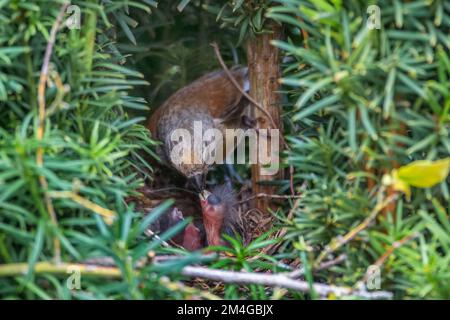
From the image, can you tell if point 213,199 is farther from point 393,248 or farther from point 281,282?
point 393,248

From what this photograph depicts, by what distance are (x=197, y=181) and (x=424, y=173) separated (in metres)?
1.62

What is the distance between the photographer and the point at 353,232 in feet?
5.12

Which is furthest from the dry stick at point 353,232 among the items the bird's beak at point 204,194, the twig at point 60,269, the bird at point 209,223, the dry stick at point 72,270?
the bird's beak at point 204,194

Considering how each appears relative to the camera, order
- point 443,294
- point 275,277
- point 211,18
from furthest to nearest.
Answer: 1. point 211,18
2. point 275,277
3. point 443,294

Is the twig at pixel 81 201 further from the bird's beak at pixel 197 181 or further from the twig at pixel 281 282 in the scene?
the bird's beak at pixel 197 181

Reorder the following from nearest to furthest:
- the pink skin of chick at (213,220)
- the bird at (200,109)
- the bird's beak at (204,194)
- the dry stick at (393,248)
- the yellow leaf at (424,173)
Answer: the yellow leaf at (424,173) → the dry stick at (393,248) → the pink skin of chick at (213,220) → the bird's beak at (204,194) → the bird at (200,109)

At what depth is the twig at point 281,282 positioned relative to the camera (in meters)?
1.55

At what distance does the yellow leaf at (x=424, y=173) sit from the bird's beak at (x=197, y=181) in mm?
1538

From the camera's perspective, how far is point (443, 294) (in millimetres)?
1496

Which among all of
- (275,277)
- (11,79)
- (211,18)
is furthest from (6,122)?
(211,18)

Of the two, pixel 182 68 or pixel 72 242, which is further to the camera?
pixel 182 68

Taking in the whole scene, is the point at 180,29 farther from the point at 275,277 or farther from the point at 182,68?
the point at 275,277
